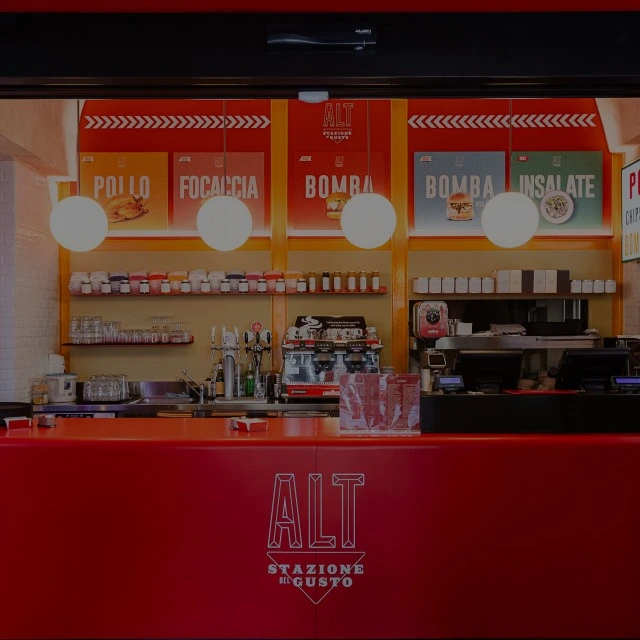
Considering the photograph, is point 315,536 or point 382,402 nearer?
point 315,536

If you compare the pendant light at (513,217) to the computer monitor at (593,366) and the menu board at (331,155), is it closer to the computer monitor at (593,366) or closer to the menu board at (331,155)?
the computer monitor at (593,366)

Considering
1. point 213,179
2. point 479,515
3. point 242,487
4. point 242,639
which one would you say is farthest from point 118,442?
point 213,179

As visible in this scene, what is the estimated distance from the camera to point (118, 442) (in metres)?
2.90

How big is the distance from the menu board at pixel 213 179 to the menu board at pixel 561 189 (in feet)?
8.19

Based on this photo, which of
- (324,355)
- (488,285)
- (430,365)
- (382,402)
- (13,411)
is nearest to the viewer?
(382,402)

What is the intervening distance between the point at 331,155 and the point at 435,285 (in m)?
1.62

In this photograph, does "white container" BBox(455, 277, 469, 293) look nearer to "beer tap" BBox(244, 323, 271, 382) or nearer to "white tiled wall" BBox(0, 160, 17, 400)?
"beer tap" BBox(244, 323, 271, 382)

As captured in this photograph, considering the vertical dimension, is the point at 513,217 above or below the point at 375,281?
above

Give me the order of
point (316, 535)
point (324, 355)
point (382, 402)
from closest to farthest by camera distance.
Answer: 1. point (316, 535)
2. point (382, 402)
3. point (324, 355)

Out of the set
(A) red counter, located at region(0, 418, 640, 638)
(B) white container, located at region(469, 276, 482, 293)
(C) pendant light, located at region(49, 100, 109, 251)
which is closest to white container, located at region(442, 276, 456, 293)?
(B) white container, located at region(469, 276, 482, 293)

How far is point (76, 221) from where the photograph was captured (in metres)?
3.90

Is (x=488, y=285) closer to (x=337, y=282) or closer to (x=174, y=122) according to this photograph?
(x=337, y=282)

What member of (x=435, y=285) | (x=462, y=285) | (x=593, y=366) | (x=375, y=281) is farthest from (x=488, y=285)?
(x=593, y=366)

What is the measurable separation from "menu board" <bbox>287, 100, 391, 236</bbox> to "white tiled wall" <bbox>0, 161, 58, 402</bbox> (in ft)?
7.46
